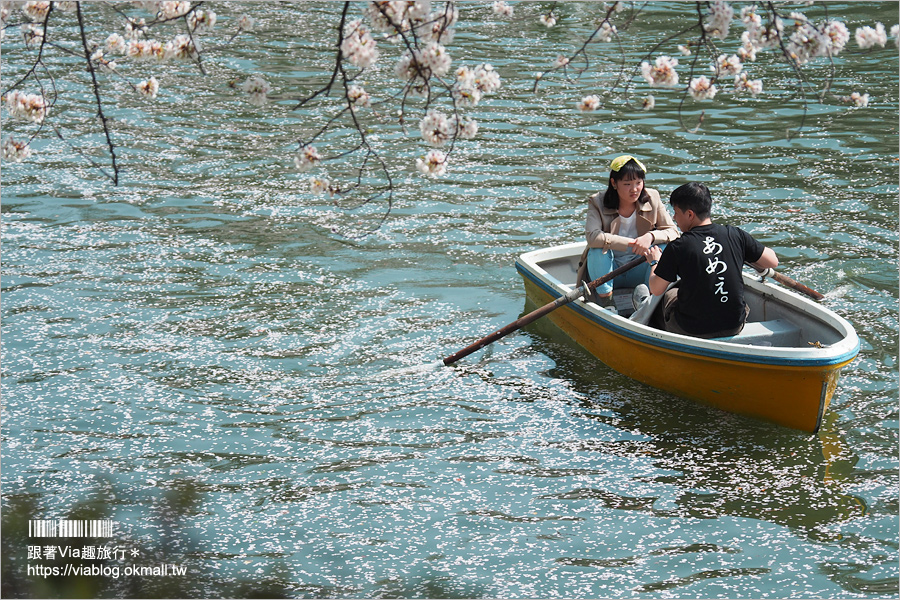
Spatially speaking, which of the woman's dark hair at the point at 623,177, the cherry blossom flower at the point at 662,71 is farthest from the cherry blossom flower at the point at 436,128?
the woman's dark hair at the point at 623,177

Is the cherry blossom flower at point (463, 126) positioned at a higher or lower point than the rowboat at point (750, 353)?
higher

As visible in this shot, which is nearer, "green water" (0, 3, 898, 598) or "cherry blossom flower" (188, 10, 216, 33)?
"cherry blossom flower" (188, 10, 216, 33)

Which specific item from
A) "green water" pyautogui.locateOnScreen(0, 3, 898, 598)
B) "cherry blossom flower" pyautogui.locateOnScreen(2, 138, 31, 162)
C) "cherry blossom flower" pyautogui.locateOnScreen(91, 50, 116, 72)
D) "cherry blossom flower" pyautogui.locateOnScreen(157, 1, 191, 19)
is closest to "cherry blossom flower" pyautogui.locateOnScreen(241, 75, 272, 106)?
"cherry blossom flower" pyautogui.locateOnScreen(157, 1, 191, 19)

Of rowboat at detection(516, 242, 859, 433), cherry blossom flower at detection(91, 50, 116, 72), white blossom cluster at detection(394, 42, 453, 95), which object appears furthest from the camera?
rowboat at detection(516, 242, 859, 433)

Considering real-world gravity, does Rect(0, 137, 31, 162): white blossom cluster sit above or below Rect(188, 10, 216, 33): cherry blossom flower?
below

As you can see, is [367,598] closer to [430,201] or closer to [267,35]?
[430,201]

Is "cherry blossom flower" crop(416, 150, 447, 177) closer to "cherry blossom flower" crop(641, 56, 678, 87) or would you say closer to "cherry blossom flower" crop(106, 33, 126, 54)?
"cherry blossom flower" crop(641, 56, 678, 87)

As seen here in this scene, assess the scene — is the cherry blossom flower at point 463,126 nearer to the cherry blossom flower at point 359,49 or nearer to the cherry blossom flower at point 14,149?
the cherry blossom flower at point 359,49

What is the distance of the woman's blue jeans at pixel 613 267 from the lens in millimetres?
8070

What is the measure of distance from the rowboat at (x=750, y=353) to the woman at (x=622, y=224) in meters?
0.34

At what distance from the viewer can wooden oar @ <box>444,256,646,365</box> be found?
767 cm

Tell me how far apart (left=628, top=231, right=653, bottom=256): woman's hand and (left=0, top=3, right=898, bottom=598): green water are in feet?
3.44

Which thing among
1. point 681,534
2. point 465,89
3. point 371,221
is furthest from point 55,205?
point 681,534

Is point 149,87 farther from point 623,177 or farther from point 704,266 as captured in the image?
point 704,266
